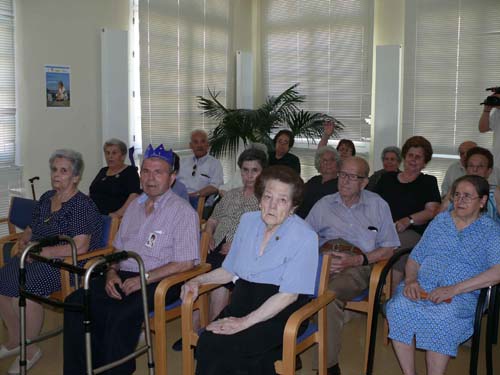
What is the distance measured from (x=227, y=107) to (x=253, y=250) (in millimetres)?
5238

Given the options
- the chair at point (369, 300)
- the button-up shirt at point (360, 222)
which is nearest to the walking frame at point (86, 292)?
the chair at point (369, 300)

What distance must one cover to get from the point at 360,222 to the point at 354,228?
51 mm

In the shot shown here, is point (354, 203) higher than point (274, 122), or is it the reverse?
point (274, 122)

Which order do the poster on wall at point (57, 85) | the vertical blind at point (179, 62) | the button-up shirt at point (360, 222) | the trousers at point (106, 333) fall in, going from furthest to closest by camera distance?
the vertical blind at point (179, 62) → the poster on wall at point (57, 85) → the button-up shirt at point (360, 222) → the trousers at point (106, 333)

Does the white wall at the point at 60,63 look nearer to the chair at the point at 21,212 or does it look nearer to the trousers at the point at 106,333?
the chair at the point at 21,212

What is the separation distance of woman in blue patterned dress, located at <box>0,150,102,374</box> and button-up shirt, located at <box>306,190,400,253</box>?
1.38m

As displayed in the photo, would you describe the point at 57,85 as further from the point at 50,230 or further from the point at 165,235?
the point at 165,235

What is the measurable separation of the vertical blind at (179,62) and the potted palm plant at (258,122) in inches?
9.8

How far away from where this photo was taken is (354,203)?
333 centimetres

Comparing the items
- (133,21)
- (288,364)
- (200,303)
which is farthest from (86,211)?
(133,21)

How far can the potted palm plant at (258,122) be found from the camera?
6723 mm

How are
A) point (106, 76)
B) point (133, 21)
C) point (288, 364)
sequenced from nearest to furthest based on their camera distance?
point (288, 364) < point (106, 76) < point (133, 21)

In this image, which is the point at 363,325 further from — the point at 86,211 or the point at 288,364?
the point at 86,211

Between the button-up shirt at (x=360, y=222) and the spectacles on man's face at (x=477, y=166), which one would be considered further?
the spectacles on man's face at (x=477, y=166)
